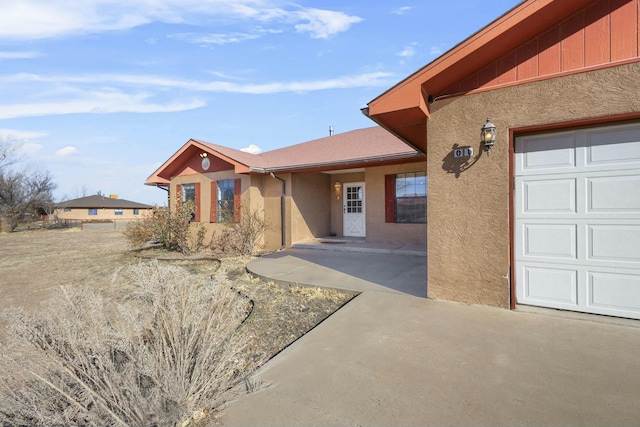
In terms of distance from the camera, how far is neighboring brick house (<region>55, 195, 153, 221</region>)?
4581 centimetres

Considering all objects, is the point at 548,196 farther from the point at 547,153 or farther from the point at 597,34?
the point at 597,34

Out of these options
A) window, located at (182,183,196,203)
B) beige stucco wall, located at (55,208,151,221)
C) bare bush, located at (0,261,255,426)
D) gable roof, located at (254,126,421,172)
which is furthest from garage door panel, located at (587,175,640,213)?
beige stucco wall, located at (55,208,151,221)

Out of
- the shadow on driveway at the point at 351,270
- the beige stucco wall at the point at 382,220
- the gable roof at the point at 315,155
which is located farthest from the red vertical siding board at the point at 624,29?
the beige stucco wall at the point at 382,220

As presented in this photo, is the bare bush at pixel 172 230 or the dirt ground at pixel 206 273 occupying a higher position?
the bare bush at pixel 172 230

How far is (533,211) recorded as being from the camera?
4.36m

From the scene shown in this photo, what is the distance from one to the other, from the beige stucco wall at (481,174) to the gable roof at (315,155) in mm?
3797

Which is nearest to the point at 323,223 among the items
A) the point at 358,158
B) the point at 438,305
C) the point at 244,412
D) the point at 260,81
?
the point at 358,158

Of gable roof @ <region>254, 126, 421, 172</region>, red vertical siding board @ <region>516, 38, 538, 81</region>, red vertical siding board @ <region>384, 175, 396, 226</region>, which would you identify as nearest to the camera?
red vertical siding board @ <region>516, 38, 538, 81</region>

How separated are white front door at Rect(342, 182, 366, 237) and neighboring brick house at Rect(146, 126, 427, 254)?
43mm

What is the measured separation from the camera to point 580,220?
4055 mm

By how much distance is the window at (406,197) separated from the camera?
33.6ft

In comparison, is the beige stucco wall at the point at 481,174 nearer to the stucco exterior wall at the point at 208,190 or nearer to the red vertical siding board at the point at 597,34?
the red vertical siding board at the point at 597,34

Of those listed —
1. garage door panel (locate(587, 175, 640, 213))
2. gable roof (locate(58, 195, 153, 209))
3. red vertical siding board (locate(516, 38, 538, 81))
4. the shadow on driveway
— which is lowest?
the shadow on driveway

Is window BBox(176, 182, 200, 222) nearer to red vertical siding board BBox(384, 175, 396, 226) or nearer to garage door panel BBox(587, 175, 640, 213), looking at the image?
red vertical siding board BBox(384, 175, 396, 226)
